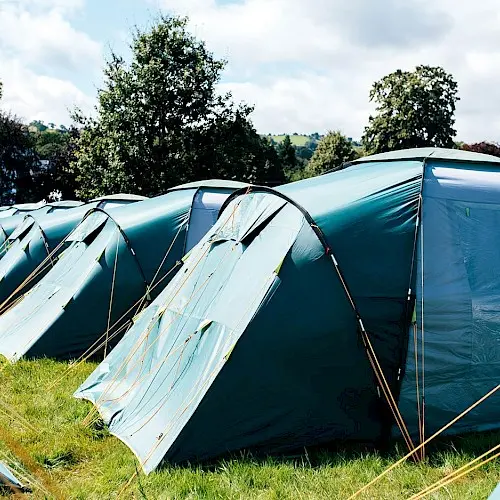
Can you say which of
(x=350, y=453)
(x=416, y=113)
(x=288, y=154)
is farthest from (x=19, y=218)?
(x=288, y=154)

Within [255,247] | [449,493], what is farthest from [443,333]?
[255,247]

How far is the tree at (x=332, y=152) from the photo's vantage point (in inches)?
1591

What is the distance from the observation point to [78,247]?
8812 mm

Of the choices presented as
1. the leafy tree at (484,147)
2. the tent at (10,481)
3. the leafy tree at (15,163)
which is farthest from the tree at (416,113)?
the tent at (10,481)

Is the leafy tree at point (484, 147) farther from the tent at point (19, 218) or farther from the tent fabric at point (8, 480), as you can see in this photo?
the tent fabric at point (8, 480)

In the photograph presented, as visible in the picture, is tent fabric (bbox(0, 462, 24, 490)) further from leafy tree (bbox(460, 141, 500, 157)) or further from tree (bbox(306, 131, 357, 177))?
tree (bbox(306, 131, 357, 177))

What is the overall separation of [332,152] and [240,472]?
123 ft

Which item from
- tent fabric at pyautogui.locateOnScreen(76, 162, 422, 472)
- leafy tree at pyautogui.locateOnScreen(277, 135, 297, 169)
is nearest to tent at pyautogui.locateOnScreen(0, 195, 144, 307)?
tent fabric at pyautogui.locateOnScreen(76, 162, 422, 472)

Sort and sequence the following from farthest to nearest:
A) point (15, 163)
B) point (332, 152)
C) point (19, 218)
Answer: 1. point (332, 152)
2. point (15, 163)
3. point (19, 218)

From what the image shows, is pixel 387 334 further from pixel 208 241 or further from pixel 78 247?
pixel 78 247

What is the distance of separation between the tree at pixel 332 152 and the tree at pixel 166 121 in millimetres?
19426

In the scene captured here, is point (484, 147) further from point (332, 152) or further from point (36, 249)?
point (36, 249)

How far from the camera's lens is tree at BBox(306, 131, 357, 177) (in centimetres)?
4041

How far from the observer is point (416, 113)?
106ft
